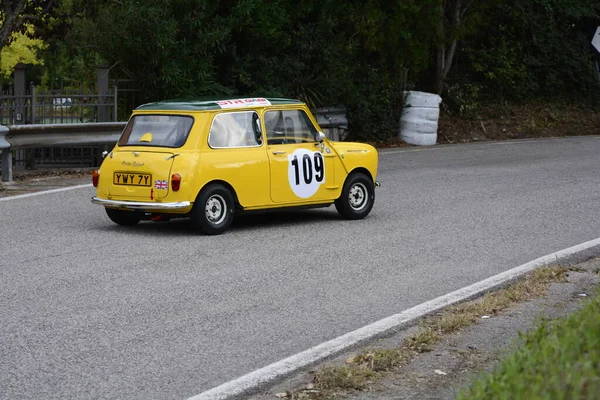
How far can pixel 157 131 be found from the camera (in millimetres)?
12359

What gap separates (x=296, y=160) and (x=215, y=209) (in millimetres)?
1303

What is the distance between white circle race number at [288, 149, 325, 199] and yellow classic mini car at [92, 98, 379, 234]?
11 millimetres

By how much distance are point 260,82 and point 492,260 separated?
516 inches

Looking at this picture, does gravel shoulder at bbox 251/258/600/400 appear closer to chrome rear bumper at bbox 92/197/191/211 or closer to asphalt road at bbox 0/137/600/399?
asphalt road at bbox 0/137/600/399

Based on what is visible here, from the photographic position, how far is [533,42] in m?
33.3

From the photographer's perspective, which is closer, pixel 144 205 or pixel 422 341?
pixel 422 341

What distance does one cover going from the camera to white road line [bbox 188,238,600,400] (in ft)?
20.4

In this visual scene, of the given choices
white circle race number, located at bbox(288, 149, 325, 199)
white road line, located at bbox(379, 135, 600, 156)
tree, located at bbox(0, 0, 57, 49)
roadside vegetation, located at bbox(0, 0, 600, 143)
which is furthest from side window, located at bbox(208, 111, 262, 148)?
tree, located at bbox(0, 0, 57, 49)

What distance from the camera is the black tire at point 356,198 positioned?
523 inches

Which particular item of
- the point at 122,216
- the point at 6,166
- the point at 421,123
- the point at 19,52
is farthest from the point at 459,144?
the point at 19,52

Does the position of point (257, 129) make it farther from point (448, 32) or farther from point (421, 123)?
point (448, 32)

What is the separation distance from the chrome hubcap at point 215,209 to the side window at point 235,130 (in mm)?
611

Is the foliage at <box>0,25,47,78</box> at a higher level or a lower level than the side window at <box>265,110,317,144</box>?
higher

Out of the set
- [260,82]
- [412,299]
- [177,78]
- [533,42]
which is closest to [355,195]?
[412,299]
